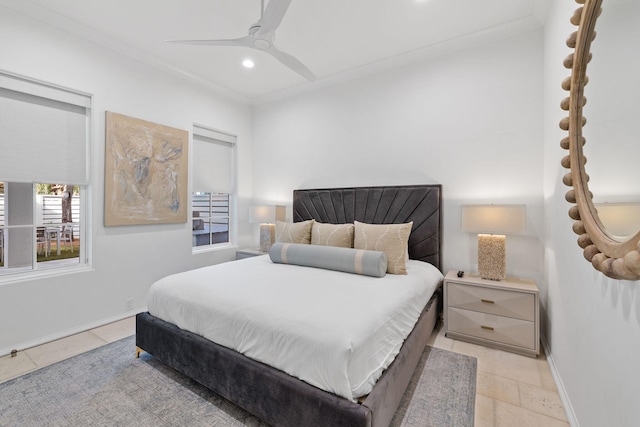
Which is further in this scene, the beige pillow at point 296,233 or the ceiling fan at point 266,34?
the beige pillow at point 296,233

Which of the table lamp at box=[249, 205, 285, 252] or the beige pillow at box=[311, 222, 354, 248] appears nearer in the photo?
the beige pillow at box=[311, 222, 354, 248]

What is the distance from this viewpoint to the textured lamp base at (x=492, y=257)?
2562mm

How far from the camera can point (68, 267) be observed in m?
2.82

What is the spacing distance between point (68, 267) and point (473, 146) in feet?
14.1

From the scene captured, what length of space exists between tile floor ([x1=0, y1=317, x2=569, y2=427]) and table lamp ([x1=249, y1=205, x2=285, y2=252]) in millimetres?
1875

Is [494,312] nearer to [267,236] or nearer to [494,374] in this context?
[494,374]

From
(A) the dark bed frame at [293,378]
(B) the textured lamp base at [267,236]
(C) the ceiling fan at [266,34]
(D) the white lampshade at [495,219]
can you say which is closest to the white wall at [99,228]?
(B) the textured lamp base at [267,236]

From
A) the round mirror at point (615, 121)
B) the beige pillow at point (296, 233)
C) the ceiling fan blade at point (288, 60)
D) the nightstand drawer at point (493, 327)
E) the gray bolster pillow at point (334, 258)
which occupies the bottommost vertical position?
the nightstand drawer at point (493, 327)

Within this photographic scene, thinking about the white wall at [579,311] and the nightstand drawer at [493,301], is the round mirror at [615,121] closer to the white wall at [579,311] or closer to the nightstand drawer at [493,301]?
the white wall at [579,311]

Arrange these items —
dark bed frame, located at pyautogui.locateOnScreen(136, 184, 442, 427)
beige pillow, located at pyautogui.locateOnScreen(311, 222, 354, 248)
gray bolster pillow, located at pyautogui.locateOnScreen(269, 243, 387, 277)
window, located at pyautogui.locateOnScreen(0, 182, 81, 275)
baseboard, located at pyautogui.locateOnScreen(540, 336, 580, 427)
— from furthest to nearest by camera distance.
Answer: beige pillow, located at pyautogui.locateOnScreen(311, 222, 354, 248), window, located at pyautogui.locateOnScreen(0, 182, 81, 275), gray bolster pillow, located at pyautogui.locateOnScreen(269, 243, 387, 277), baseboard, located at pyautogui.locateOnScreen(540, 336, 580, 427), dark bed frame, located at pyautogui.locateOnScreen(136, 184, 442, 427)

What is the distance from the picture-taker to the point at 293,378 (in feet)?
4.74

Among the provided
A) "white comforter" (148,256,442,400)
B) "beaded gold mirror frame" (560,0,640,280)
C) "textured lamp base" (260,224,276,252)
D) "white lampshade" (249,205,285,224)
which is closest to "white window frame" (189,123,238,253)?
"white lampshade" (249,205,285,224)

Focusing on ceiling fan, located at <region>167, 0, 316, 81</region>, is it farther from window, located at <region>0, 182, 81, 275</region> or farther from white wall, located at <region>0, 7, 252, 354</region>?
window, located at <region>0, 182, 81, 275</region>

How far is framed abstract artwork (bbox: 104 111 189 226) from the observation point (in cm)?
303
